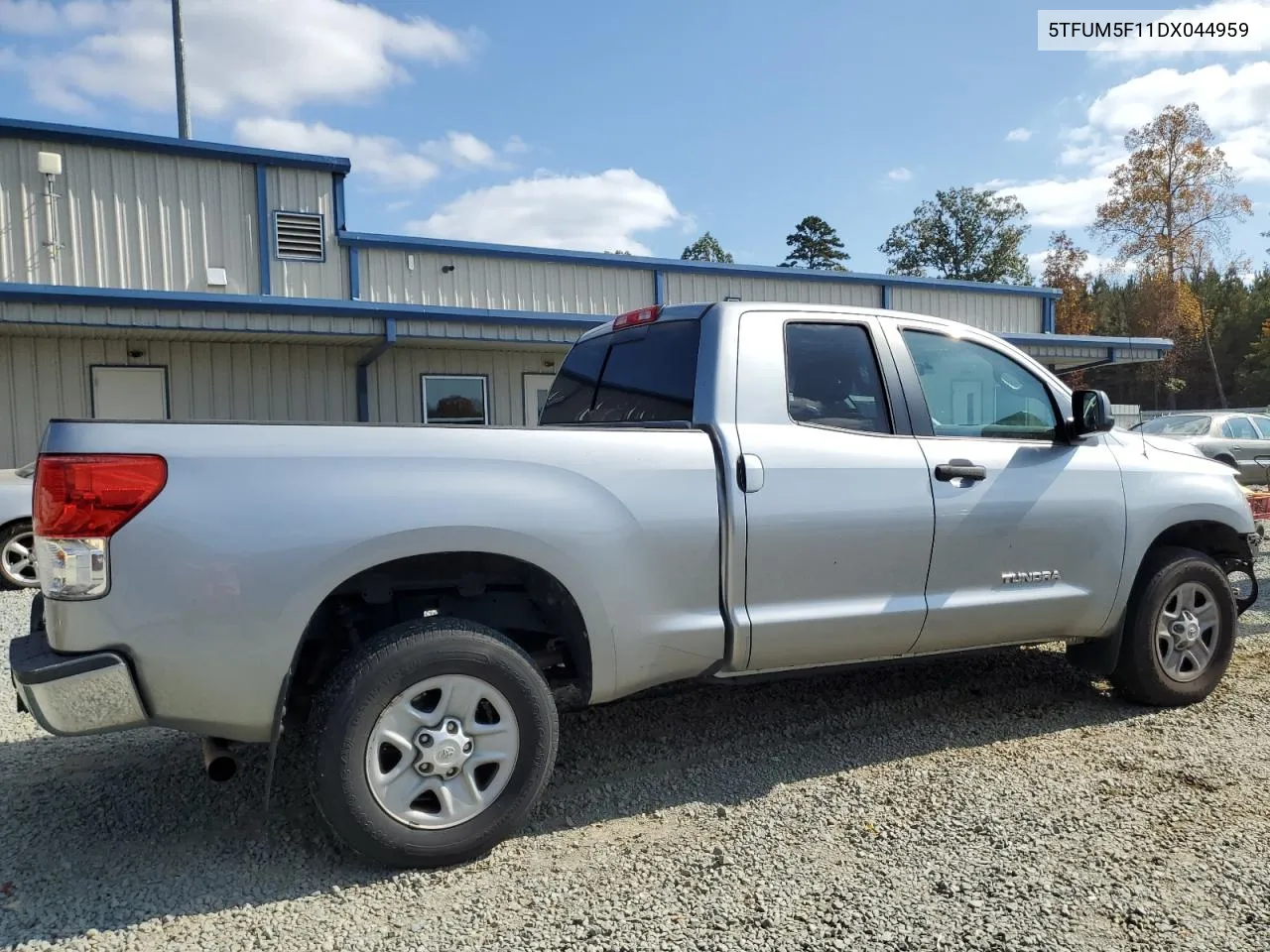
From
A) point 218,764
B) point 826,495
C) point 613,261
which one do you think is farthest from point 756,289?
point 218,764

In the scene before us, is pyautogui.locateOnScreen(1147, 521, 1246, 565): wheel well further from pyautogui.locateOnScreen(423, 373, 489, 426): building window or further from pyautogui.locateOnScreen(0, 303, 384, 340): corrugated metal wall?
pyautogui.locateOnScreen(423, 373, 489, 426): building window

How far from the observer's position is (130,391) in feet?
39.4

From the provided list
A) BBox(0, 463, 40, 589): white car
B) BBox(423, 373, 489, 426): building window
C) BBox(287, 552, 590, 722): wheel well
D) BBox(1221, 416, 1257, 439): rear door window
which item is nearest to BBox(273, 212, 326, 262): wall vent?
BBox(423, 373, 489, 426): building window

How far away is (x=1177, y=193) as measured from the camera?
123 ft

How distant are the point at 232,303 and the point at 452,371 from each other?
3.79m

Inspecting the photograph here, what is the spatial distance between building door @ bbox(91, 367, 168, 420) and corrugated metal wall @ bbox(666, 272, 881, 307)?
802 cm

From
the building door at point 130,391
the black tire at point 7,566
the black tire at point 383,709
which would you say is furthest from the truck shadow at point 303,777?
the building door at point 130,391

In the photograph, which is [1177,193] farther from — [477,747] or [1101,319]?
[477,747]

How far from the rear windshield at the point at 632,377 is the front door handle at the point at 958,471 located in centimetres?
109

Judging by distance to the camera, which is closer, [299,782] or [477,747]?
[477,747]

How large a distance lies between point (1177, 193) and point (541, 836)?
43.4 meters

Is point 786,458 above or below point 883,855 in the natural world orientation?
above

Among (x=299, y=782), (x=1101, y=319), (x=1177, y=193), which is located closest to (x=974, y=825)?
(x=299, y=782)

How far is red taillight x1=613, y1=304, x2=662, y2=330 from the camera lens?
3920 millimetres
